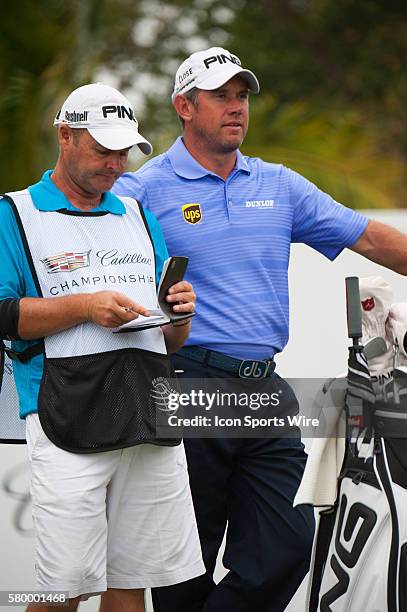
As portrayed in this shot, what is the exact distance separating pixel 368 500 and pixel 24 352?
977 millimetres

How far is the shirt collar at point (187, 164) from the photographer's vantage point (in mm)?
3967

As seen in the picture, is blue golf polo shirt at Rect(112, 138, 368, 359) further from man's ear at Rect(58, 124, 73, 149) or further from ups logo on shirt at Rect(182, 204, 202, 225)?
man's ear at Rect(58, 124, 73, 149)

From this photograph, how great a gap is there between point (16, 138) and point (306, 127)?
2717mm

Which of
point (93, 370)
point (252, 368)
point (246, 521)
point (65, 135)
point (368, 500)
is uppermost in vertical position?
point (65, 135)

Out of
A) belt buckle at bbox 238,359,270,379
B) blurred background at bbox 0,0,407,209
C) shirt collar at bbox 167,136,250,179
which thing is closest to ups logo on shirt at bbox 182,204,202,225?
shirt collar at bbox 167,136,250,179

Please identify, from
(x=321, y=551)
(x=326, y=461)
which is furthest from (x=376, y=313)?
(x=321, y=551)

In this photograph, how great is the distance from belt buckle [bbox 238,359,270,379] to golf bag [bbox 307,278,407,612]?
58 centimetres

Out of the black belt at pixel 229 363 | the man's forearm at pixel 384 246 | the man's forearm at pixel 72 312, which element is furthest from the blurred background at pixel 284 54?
the man's forearm at pixel 72 312

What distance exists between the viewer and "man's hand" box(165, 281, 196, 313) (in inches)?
126

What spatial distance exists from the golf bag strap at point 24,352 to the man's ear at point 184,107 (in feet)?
3.80

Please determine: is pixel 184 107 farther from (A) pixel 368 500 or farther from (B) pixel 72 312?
(A) pixel 368 500

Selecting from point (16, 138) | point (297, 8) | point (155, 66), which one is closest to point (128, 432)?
point (16, 138)

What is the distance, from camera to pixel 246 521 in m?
3.91

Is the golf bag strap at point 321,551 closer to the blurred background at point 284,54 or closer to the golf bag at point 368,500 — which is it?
the golf bag at point 368,500
